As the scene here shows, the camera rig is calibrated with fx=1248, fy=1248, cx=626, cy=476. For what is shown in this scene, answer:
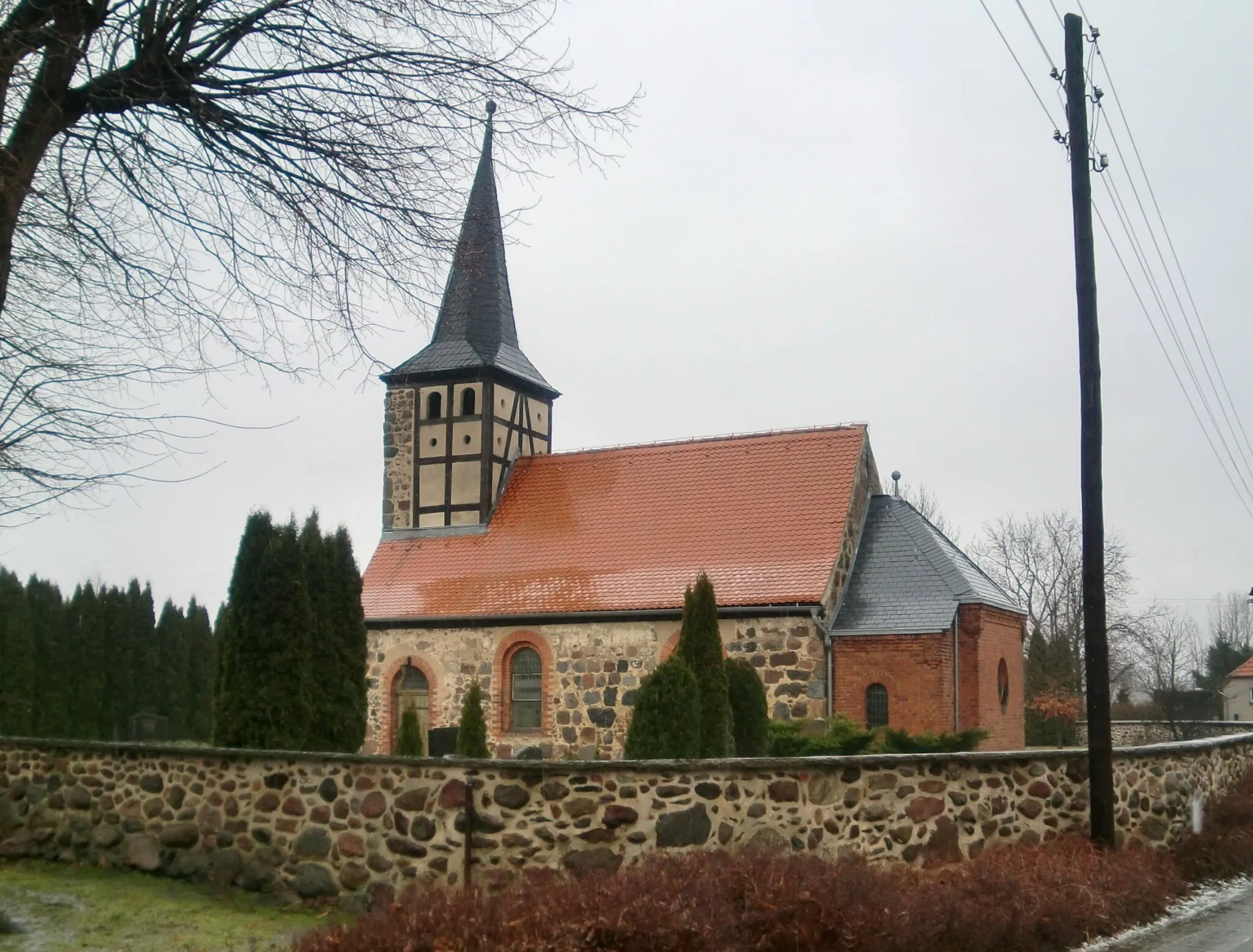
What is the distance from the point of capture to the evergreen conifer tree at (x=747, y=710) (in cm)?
1562

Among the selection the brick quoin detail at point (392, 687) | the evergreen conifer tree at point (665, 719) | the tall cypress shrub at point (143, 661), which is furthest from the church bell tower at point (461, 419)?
the evergreen conifer tree at point (665, 719)

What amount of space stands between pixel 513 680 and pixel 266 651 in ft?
38.8

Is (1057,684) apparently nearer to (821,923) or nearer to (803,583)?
(803,583)

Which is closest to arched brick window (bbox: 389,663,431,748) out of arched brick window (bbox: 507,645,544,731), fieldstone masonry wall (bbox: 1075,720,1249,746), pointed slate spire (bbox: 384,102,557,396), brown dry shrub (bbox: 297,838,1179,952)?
arched brick window (bbox: 507,645,544,731)

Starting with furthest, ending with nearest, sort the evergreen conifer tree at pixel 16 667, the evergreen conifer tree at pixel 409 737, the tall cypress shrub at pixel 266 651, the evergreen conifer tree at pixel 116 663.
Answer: the evergreen conifer tree at pixel 116 663 < the evergreen conifer tree at pixel 16 667 < the evergreen conifer tree at pixel 409 737 < the tall cypress shrub at pixel 266 651

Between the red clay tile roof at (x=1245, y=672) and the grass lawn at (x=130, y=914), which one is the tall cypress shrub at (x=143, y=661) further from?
the red clay tile roof at (x=1245, y=672)

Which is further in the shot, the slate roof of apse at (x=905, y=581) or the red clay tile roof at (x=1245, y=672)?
the red clay tile roof at (x=1245, y=672)

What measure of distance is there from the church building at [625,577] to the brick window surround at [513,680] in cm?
4

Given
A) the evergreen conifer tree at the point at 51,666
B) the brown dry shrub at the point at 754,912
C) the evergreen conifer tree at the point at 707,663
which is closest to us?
the brown dry shrub at the point at 754,912

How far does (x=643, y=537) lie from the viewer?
973 inches

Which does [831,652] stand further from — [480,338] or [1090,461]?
[480,338]

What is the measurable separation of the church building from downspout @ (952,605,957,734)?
3 centimetres

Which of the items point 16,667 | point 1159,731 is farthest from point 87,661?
point 1159,731

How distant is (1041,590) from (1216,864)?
1681 inches
